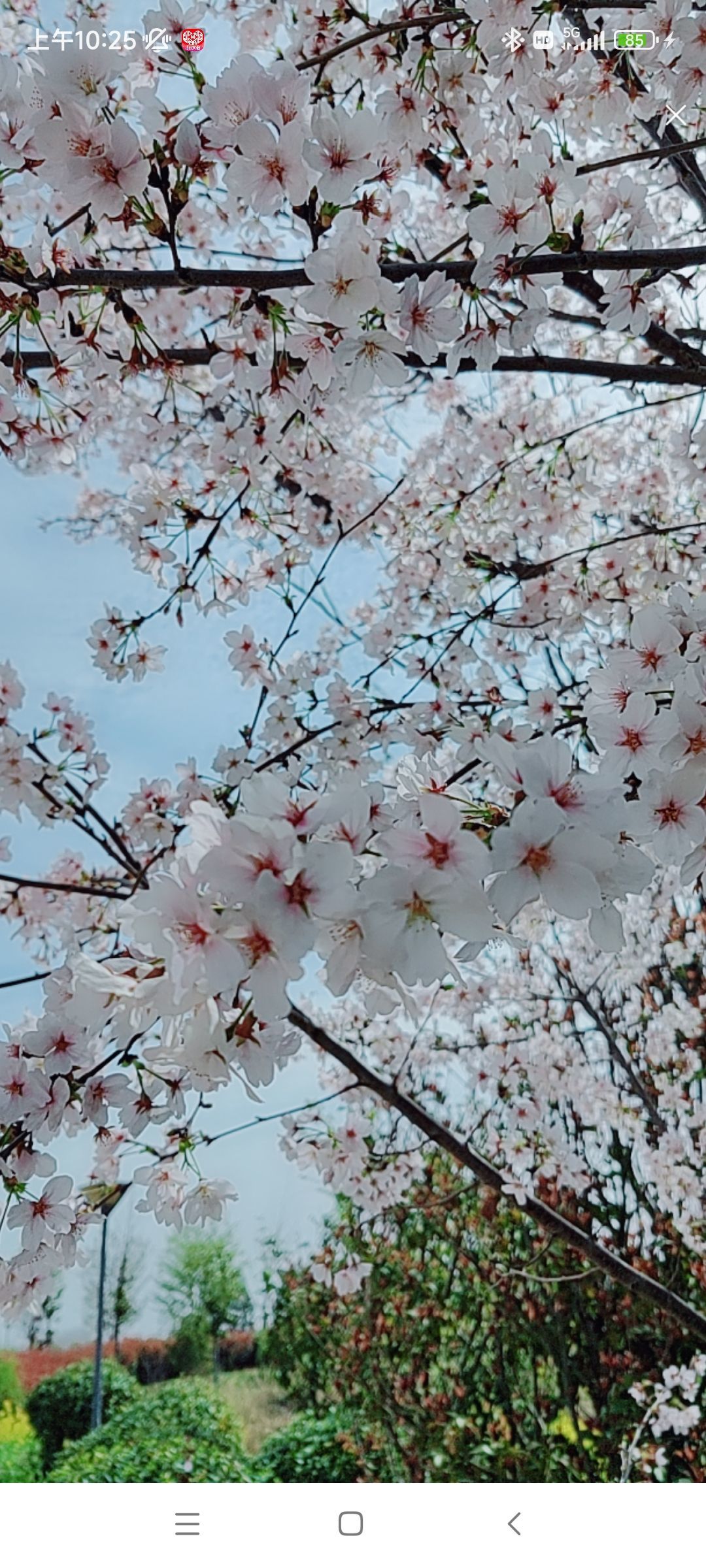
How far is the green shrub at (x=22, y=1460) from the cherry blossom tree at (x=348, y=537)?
203 cm

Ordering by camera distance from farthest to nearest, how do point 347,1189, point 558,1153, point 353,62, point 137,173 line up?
point 558,1153, point 347,1189, point 353,62, point 137,173

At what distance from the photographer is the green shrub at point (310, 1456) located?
315cm

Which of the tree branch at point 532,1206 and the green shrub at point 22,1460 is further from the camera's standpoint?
the green shrub at point 22,1460

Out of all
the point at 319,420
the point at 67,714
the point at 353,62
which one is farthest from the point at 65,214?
the point at 67,714

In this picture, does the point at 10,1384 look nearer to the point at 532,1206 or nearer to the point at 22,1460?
the point at 22,1460

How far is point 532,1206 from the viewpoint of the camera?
131cm

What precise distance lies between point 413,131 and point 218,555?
731 millimetres

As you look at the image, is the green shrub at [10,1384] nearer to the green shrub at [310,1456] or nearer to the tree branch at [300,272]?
the green shrub at [310,1456]

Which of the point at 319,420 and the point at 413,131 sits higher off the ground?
the point at 319,420

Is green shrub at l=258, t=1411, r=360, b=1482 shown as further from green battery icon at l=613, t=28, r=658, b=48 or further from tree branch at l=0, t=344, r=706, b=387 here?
green battery icon at l=613, t=28, r=658, b=48

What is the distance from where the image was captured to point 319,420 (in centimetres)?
163

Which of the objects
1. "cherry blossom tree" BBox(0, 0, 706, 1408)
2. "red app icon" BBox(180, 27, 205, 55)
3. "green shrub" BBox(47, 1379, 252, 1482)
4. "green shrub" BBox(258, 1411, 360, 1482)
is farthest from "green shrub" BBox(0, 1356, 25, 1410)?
"red app icon" BBox(180, 27, 205, 55)

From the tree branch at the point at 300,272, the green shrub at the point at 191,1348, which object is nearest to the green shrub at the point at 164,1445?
the green shrub at the point at 191,1348

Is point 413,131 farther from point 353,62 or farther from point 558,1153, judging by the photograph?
point 558,1153
